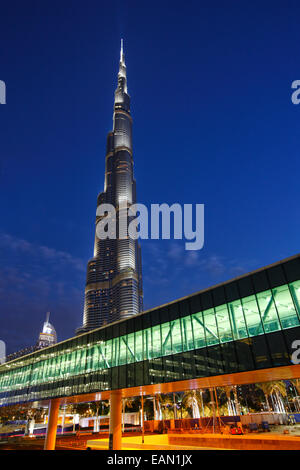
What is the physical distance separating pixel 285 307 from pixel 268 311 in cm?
123

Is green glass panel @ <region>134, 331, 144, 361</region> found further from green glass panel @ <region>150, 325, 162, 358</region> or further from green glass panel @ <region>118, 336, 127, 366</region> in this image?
green glass panel @ <region>118, 336, 127, 366</region>

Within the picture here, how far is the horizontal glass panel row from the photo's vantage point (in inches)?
819

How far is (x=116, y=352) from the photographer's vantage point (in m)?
32.7

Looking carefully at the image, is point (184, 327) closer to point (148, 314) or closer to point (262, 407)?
point (148, 314)

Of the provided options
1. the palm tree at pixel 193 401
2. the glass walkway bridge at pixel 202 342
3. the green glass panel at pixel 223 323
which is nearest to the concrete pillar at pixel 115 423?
the glass walkway bridge at pixel 202 342

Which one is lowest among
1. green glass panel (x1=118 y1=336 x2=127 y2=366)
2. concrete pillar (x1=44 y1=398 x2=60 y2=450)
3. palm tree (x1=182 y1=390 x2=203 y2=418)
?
concrete pillar (x1=44 y1=398 x2=60 y2=450)

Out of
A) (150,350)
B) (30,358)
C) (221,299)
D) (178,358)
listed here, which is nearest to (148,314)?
(150,350)

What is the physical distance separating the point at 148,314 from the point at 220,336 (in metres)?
9.43

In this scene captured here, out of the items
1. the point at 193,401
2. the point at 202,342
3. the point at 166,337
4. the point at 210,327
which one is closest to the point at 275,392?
A: the point at 193,401

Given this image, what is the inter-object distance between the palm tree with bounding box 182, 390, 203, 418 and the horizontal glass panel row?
130 feet

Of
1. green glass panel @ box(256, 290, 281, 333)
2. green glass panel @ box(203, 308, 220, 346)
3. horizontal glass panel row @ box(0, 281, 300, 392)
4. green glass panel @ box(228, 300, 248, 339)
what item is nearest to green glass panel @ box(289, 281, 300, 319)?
horizontal glass panel row @ box(0, 281, 300, 392)

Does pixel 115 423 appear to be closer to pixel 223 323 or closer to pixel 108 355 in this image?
pixel 108 355

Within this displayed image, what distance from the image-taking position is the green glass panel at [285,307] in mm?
20125

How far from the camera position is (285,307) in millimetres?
20625
